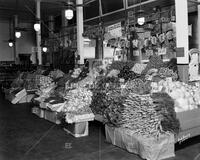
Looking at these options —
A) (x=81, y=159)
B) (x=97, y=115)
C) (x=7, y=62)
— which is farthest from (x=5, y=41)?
(x=81, y=159)

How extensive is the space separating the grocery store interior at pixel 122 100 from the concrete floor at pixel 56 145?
15 mm

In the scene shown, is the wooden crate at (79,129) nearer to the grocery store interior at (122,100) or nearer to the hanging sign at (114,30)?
the grocery store interior at (122,100)

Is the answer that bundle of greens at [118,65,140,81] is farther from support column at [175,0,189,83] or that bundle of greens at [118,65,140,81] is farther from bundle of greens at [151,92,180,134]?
bundle of greens at [151,92,180,134]

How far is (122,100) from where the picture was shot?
4145mm

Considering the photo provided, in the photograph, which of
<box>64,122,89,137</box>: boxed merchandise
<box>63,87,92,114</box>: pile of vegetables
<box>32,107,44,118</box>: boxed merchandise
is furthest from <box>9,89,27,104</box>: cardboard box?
<box>64,122,89,137</box>: boxed merchandise

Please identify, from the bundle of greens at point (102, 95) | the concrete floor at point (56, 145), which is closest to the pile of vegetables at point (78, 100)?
the bundle of greens at point (102, 95)

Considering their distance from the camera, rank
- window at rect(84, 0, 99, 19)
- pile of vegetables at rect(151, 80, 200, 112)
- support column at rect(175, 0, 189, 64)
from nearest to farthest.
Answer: pile of vegetables at rect(151, 80, 200, 112)
support column at rect(175, 0, 189, 64)
window at rect(84, 0, 99, 19)

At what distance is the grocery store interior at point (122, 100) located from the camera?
3748mm

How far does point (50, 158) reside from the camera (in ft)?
12.3

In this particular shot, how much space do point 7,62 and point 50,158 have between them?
15.2 meters

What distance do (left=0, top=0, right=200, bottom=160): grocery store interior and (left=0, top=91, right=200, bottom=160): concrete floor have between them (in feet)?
0.05

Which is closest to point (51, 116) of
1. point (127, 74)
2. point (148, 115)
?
point (127, 74)

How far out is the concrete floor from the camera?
12.4 feet

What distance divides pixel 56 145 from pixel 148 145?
5.57 feet
